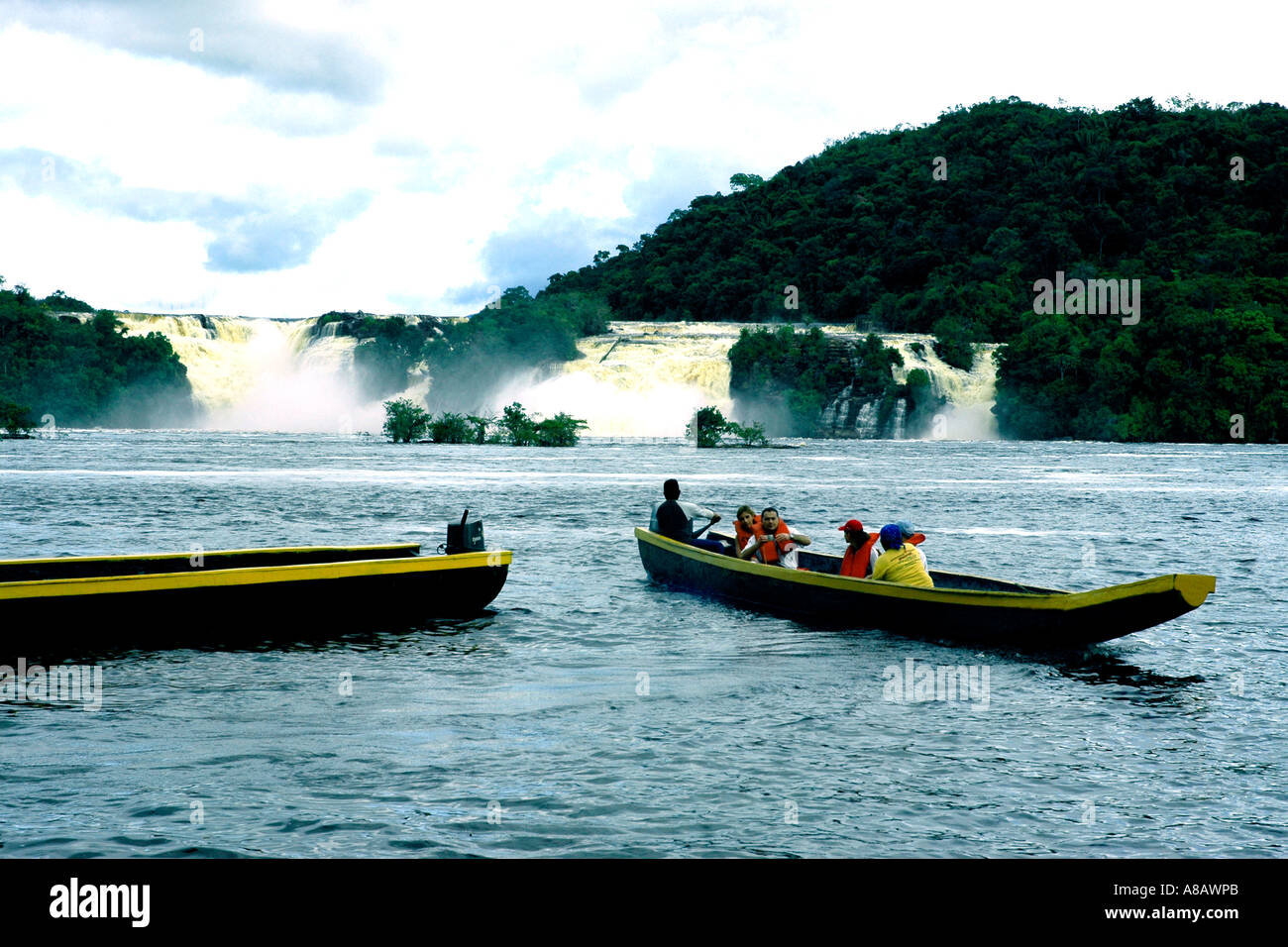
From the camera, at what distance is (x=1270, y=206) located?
4469 inches

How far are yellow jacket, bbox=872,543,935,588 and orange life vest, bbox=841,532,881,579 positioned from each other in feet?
1.19

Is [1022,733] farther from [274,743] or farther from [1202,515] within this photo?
[1202,515]

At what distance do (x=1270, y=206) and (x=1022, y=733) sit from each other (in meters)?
119

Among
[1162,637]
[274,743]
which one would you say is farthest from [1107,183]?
[274,743]

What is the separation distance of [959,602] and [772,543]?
3.42m

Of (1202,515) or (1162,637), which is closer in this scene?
(1162,637)

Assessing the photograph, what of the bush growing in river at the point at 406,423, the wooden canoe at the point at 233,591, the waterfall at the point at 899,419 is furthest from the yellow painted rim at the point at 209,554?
the waterfall at the point at 899,419

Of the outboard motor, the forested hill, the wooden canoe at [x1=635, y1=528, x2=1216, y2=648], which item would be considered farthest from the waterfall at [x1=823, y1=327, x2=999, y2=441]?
the outboard motor

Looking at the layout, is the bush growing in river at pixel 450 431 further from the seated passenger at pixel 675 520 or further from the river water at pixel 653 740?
the seated passenger at pixel 675 520

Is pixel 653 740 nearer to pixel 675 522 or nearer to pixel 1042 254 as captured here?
pixel 675 522

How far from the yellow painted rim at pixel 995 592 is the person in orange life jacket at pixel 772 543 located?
0.38 meters

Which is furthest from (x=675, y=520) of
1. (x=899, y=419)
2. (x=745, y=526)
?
(x=899, y=419)

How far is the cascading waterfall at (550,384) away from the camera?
92375mm

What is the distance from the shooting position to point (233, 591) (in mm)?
13148
